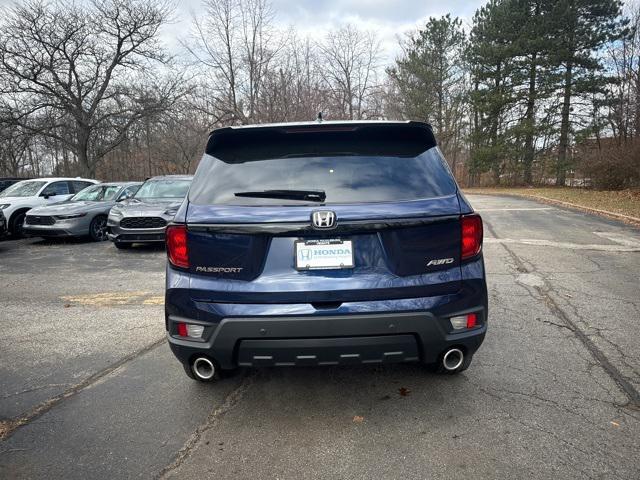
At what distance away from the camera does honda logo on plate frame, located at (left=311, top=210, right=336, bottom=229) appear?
2.29 m

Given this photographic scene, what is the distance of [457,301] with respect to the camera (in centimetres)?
245

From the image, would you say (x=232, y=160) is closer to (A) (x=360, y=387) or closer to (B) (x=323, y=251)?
(B) (x=323, y=251)

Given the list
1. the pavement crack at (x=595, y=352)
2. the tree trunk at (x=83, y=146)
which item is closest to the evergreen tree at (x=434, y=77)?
the tree trunk at (x=83, y=146)

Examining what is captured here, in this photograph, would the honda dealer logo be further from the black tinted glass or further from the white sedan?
the white sedan

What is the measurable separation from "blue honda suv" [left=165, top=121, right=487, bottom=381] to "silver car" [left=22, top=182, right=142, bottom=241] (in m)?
8.85

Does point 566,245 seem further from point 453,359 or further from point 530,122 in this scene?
point 530,122

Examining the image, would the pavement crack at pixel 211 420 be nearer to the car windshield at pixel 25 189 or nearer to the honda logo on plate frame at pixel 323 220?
the honda logo on plate frame at pixel 323 220

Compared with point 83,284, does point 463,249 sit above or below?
above

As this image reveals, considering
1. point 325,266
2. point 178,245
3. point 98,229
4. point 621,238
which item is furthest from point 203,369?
point 98,229

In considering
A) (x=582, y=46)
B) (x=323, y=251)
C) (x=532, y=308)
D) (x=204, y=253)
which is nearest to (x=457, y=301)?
(x=323, y=251)

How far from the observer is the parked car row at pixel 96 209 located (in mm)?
8977

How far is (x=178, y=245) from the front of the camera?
2.44 m

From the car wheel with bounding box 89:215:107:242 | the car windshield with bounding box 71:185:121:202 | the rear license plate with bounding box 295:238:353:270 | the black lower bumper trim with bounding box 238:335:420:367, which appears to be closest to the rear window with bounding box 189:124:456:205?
the rear license plate with bounding box 295:238:353:270

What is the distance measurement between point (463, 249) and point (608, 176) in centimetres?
2233
